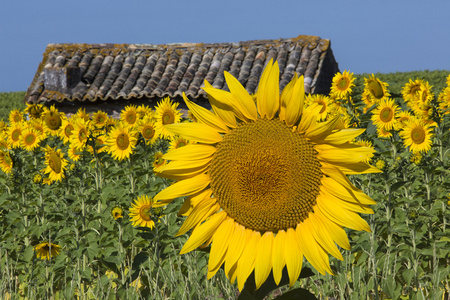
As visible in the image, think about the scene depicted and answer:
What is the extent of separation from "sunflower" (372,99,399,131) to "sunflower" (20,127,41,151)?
4.34 meters

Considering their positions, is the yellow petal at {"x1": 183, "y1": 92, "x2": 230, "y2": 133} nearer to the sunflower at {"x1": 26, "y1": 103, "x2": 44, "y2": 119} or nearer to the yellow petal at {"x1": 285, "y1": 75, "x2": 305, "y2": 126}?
the yellow petal at {"x1": 285, "y1": 75, "x2": 305, "y2": 126}

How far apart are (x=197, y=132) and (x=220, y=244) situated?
0.49 meters

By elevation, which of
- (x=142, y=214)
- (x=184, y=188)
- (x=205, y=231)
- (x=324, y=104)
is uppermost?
(x=324, y=104)

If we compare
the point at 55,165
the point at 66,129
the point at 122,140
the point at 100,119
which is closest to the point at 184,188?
the point at 55,165

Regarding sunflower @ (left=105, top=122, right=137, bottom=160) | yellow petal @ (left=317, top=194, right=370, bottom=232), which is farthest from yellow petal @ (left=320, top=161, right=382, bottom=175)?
sunflower @ (left=105, top=122, right=137, bottom=160)

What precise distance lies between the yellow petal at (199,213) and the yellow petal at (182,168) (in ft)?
0.43

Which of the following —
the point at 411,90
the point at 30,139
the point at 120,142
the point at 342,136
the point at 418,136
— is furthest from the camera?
the point at 411,90

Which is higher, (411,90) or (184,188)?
(411,90)

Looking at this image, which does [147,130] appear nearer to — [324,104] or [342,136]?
[324,104]

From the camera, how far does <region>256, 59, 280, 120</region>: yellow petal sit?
82.7 inches

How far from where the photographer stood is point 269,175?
2.16 metres

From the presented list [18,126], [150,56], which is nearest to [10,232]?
[18,126]

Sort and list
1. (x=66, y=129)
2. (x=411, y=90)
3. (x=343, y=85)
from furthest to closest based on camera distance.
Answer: (x=411, y=90) < (x=66, y=129) < (x=343, y=85)

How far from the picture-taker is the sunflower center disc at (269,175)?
7.05 feet
